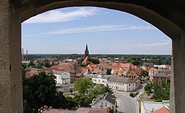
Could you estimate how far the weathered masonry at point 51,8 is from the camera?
89 centimetres

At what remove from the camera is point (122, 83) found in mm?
34906

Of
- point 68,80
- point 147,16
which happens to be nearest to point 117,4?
point 147,16

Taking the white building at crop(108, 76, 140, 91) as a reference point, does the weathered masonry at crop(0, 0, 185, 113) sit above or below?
above

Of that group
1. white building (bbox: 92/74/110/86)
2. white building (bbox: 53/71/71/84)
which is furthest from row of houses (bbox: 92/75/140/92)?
white building (bbox: 53/71/71/84)

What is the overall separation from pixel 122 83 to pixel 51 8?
1342 inches

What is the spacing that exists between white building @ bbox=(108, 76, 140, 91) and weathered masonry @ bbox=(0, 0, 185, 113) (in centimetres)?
3324

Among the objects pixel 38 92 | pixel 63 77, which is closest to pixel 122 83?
pixel 63 77

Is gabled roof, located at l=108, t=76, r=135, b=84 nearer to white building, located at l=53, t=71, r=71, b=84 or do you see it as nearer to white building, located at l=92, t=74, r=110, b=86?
white building, located at l=92, t=74, r=110, b=86

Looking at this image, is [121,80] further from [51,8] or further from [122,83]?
[51,8]

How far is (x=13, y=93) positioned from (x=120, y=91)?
34.6m

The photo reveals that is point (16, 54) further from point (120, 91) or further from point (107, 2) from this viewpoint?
point (120, 91)

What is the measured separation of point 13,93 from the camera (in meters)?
0.94

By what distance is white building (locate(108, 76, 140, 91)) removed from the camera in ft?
113

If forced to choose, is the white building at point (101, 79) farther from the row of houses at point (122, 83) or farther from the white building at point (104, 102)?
the white building at point (104, 102)
